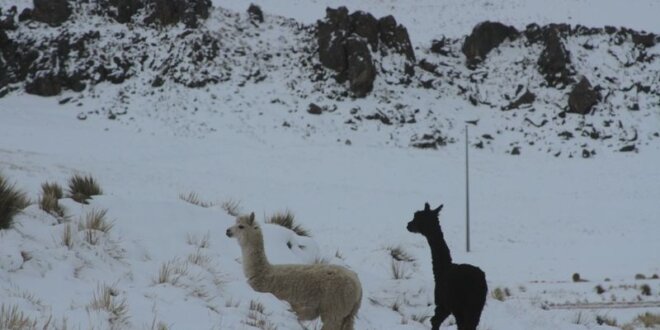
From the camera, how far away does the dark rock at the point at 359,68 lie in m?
42.8

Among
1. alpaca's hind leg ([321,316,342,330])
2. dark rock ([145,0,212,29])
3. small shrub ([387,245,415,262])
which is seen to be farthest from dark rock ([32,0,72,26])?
alpaca's hind leg ([321,316,342,330])

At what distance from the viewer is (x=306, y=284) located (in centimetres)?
523

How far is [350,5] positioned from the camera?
5797 cm

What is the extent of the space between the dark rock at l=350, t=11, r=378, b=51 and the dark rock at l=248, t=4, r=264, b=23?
10135 mm

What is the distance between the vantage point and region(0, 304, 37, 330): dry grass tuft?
3.41 m

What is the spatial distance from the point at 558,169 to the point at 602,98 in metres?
10.9

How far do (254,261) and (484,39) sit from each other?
47.0 metres

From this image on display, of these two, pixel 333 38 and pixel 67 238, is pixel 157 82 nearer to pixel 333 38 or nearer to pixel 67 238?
pixel 333 38

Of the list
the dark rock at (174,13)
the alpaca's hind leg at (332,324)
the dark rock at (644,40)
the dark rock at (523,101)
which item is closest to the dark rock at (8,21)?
the dark rock at (174,13)

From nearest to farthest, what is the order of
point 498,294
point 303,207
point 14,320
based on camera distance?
1. point 14,320
2. point 498,294
3. point 303,207

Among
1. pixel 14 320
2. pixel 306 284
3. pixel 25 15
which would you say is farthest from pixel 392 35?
pixel 14 320

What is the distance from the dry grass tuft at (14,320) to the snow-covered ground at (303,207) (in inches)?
5.2

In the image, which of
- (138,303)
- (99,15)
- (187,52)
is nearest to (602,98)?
(187,52)

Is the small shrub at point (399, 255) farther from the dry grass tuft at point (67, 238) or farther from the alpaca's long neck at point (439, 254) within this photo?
the dry grass tuft at point (67, 238)
